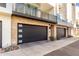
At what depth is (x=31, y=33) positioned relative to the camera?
13945mm

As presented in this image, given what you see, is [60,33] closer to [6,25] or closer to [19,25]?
[19,25]

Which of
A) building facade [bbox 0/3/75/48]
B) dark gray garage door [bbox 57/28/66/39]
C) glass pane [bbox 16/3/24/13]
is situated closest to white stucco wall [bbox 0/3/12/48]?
building facade [bbox 0/3/75/48]

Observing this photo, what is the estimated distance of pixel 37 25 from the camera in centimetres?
1502

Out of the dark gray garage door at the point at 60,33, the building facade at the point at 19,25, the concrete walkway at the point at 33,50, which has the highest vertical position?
the building facade at the point at 19,25

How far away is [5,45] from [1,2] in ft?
11.2

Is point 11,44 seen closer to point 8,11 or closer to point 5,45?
point 5,45

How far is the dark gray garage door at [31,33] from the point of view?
39.6ft

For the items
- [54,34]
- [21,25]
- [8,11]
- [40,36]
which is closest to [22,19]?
[21,25]

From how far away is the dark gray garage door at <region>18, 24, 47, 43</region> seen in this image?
12.1m

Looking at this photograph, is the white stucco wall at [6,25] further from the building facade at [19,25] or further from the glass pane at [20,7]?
the glass pane at [20,7]

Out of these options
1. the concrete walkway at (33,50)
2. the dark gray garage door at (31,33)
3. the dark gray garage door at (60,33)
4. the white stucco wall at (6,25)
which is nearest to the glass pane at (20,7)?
the white stucco wall at (6,25)

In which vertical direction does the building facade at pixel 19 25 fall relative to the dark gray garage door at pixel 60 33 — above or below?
above

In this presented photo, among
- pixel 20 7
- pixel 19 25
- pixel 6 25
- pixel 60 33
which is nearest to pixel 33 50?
pixel 6 25

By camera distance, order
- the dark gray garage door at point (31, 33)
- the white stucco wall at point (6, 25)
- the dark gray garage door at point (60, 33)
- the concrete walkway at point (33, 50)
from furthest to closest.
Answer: the dark gray garage door at point (60, 33) → the dark gray garage door at point (31, 33) → the white stucco wall at point (6, 25) → the concrete walkway at point (33, 50)
